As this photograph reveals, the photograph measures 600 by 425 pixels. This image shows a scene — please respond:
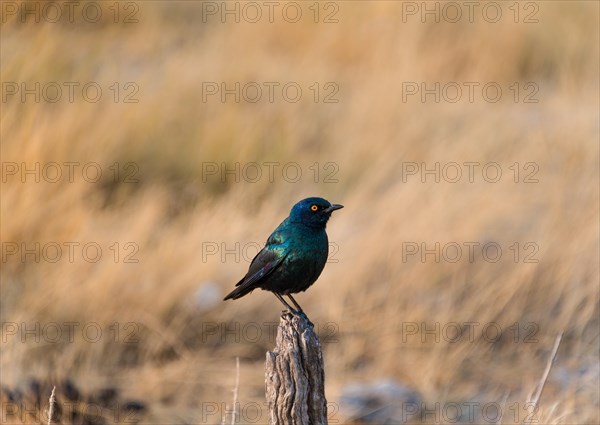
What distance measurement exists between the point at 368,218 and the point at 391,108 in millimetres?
1793

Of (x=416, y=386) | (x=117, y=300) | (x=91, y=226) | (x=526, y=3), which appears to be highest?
(x=526, y=3)

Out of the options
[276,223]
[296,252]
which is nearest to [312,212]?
[296,252]

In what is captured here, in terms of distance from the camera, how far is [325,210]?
3457 mm

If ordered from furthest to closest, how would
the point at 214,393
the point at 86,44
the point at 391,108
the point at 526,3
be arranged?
the point at 526,3 < the point at 86,44 < the point at 391,108 < the point at 214,393

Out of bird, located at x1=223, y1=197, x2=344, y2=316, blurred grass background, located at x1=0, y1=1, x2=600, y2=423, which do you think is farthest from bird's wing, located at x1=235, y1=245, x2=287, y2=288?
blurred grass background, located at x1=0, y1=1, x2=600, y2=423

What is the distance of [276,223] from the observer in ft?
20.7

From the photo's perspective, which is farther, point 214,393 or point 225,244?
point 225,244

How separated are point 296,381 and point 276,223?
11.2ft

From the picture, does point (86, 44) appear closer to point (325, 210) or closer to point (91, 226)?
point (91, 226)

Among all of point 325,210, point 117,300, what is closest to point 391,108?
point 117,300

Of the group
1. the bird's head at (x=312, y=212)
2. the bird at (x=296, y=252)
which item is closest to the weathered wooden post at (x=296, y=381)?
the bird at (x=296, y=252)

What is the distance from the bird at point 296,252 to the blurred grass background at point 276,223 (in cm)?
117

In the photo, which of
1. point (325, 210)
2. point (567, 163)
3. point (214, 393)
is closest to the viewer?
point (325, 210)

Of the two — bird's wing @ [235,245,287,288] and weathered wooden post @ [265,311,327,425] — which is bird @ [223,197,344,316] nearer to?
bird's wing @ [235,245,287,288]
